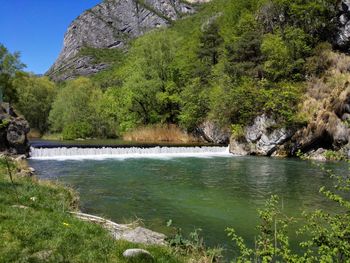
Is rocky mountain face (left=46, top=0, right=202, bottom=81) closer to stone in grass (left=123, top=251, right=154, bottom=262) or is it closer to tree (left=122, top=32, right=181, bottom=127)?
tree (left=122, top=32, right=181, bottom=127)

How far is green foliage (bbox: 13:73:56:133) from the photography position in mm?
62688

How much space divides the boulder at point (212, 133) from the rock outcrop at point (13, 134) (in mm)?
19246

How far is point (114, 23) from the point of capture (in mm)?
153625

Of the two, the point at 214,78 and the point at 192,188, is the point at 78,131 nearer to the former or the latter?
the point at 214,78

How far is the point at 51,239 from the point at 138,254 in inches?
60.8

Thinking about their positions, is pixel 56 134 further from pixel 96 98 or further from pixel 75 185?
pixel 75 185

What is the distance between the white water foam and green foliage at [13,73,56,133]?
121 ft

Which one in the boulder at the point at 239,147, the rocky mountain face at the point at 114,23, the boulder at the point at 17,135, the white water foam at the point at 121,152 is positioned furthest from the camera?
the rocky mountain face at the point at 114,23

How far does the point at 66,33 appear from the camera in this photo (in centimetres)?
16338

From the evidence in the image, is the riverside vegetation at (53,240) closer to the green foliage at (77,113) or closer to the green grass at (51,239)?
the green grass at (51,239)

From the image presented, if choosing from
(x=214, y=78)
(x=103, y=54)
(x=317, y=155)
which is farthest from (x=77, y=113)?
(x=103, y=54)

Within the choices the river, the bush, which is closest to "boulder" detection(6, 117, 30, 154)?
the river

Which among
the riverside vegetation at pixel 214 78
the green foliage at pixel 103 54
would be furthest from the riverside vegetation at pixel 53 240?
the green foliage at pixel 103 54

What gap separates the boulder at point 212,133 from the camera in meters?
38.8
